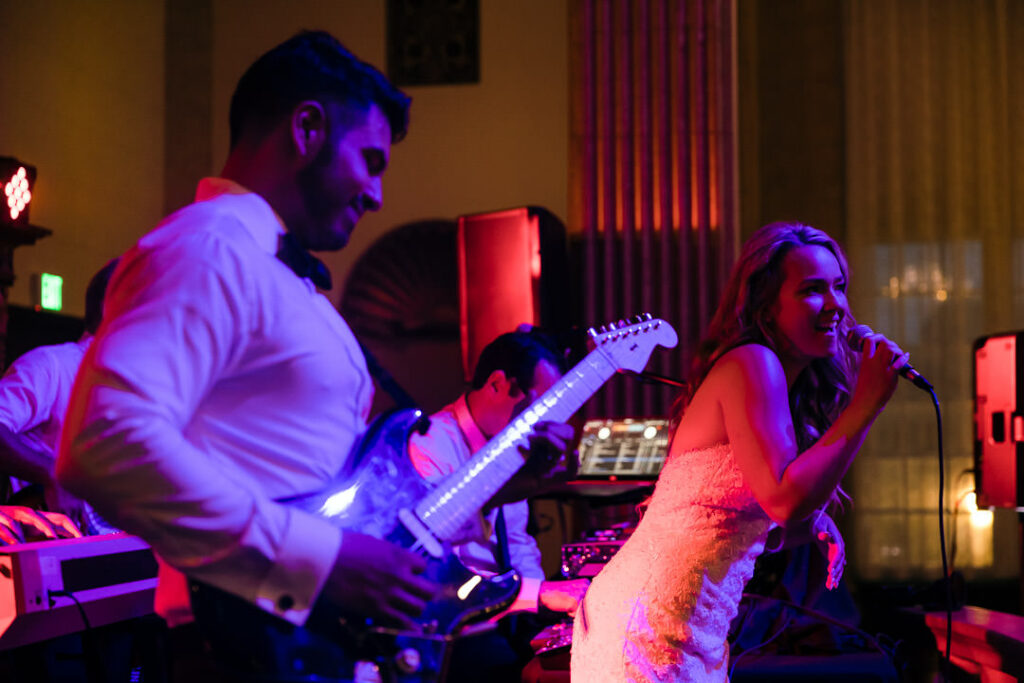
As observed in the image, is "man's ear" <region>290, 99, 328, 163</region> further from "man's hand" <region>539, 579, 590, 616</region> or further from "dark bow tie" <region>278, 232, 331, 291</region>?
"man's hand" <region>539, 579, 590, 616</region>

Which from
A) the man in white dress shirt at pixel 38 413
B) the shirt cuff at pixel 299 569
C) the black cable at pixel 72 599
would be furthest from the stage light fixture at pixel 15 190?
the shirt cuff at pixel 299 569

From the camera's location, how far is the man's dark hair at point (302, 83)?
993mm

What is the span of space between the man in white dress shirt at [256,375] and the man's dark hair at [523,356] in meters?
1.36

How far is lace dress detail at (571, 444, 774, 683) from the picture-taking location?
1.47m

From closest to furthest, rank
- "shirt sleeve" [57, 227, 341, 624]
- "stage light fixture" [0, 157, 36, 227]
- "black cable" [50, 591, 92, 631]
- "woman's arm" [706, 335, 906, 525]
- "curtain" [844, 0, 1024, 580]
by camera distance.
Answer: "shirt sleeve" [57, 227, 341, 624] < "woman's arm" [706, 335, 906, 525] < "black cable" [50, 591, 92, 631] < "stage light fixture" [0, 157, 36, 227] < "curtain" [844, 0, 1024, 580]

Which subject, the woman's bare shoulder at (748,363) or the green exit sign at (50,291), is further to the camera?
the green exit sign at (50,291)

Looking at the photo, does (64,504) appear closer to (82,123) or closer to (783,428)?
(783,428)

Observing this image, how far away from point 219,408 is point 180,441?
0.21 feet

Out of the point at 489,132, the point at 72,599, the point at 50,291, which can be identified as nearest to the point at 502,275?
the point at 489,132

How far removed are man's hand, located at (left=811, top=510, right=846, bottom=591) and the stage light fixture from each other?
2995 mm

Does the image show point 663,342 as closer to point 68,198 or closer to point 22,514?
point 22,514

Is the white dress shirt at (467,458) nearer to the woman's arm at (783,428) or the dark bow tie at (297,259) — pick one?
the woman's arm at (783,428)

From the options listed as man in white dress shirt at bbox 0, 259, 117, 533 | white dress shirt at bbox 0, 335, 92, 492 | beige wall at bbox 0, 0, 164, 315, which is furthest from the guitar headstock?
beige wall at bbox 0, 0, 164, 315

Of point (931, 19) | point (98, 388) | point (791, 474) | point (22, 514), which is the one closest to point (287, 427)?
point (98, 388)
